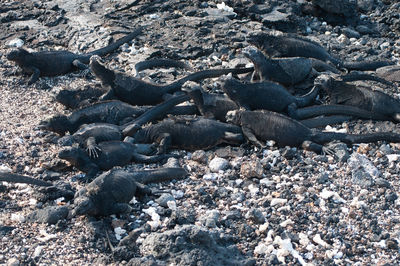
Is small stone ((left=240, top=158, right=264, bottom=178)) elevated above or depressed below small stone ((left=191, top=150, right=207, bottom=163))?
above

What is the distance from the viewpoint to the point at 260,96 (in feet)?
22.2

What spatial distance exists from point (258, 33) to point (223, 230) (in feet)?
13.7

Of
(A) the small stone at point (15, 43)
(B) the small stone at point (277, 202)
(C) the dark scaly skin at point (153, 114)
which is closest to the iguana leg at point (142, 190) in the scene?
(B) the small stone at point (277, 202)

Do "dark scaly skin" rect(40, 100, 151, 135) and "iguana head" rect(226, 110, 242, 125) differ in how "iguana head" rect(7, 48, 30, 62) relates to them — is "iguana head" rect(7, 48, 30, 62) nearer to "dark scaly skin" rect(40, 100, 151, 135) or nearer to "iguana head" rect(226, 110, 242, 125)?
"dark scaly skin" rect(40, 100, 151, 135)

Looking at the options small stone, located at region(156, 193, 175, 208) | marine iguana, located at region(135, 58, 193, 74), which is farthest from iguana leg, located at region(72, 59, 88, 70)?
small stone, located at region(156, 193, 175, 208)

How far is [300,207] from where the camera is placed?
196 inches

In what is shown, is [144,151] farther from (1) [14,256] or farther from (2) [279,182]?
(1) [14,256]

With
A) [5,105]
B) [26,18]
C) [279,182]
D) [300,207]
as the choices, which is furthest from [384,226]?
[26,18]

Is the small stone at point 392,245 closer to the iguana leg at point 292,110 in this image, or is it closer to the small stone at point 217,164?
the small stone at point 217,164

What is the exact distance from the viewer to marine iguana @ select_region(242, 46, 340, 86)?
7.33m

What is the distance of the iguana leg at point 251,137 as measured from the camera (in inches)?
241

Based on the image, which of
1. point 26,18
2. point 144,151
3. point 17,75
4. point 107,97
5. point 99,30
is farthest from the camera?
point 26,18

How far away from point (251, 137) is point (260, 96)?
0.77m

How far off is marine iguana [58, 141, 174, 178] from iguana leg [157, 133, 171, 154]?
0.30 ft
